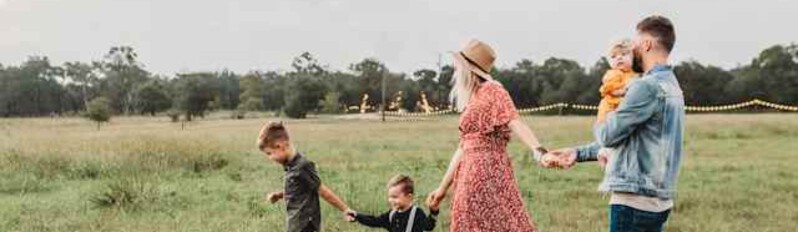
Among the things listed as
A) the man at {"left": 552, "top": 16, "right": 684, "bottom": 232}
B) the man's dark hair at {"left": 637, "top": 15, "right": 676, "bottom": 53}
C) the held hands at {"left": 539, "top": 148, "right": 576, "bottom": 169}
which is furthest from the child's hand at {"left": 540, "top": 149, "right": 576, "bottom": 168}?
the man's dark hair at {"left": 637, "top": 15, "right": 676, "bottom": 53}

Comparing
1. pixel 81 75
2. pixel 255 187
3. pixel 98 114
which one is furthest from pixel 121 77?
pixel 255 187

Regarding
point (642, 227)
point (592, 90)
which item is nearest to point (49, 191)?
point (642, 227)

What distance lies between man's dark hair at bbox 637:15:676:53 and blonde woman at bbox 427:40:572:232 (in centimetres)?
102

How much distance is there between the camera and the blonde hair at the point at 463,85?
481 centimetres

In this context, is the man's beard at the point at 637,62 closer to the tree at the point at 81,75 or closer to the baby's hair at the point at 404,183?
the baby's hair at the point at 404,183

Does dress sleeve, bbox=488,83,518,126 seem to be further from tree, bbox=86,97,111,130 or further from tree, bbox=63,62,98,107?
tree, bbox=63,62,98,107

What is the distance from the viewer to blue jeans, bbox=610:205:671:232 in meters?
3.91

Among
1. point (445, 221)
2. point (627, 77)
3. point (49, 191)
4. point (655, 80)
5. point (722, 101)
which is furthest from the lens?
point (722, 101)

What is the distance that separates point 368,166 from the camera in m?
16.2

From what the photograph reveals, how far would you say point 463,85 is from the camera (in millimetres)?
4840

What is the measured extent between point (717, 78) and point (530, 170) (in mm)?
53918

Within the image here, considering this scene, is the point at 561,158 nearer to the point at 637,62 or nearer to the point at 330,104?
the point at 637,62

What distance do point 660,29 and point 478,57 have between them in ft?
3.86

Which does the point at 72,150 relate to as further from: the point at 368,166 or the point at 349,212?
the point at 349,212
